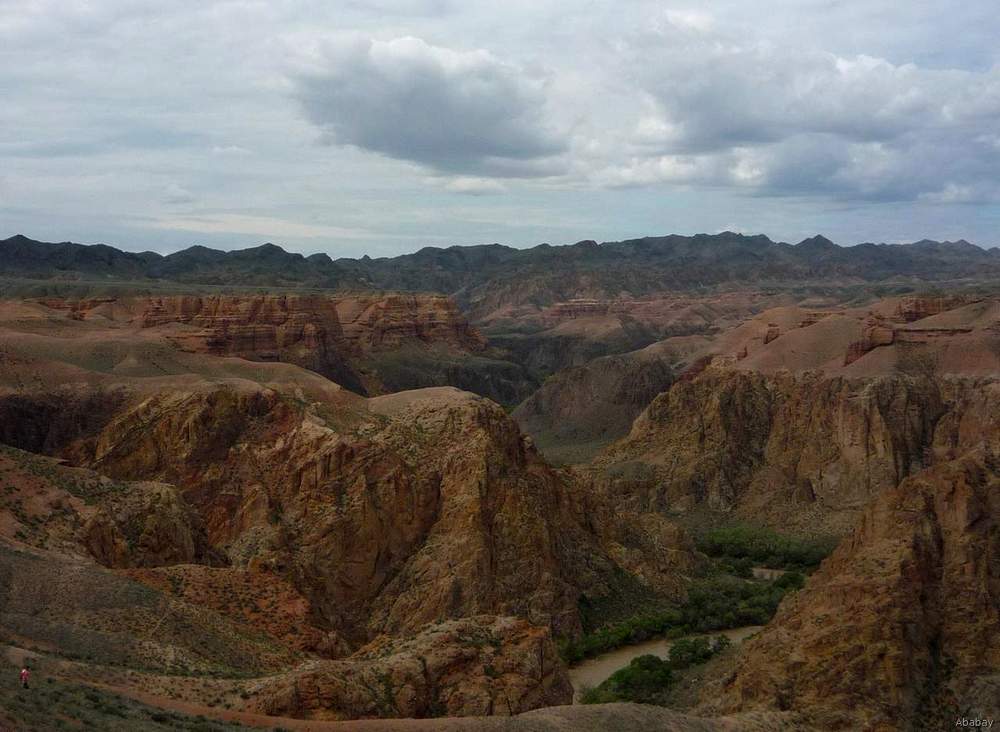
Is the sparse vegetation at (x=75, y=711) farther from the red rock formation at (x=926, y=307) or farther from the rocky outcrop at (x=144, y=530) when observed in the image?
the red rock formation at (x=926, y=307)

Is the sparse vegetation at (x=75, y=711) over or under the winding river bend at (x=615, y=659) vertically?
over

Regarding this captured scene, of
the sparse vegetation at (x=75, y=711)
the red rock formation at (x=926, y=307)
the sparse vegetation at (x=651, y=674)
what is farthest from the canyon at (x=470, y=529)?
the red rock formation at (x=926, y=307)

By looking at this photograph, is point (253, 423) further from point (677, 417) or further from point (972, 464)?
point (677, 417)

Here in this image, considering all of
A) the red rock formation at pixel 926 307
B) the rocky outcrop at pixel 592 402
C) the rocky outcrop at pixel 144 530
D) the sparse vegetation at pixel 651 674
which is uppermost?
the red rock formation at pixel 926 307

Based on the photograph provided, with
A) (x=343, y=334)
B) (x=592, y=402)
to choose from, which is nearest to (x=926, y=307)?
(x=592, y=402)

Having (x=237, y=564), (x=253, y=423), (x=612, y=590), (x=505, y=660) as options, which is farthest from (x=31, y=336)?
(x=505, y=660)

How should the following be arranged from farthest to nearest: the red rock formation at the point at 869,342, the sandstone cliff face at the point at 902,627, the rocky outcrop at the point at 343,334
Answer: the rocky outcrop at the point at 343,334
the red rock formation at the point at 869,342
the sandstone cliff face at the point at 902,627

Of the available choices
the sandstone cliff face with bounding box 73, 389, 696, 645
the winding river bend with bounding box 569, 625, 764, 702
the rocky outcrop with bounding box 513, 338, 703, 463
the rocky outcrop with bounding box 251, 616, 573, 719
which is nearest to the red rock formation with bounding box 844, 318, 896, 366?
the rocky outcrop with bounding box 513, 338, 703, 463
